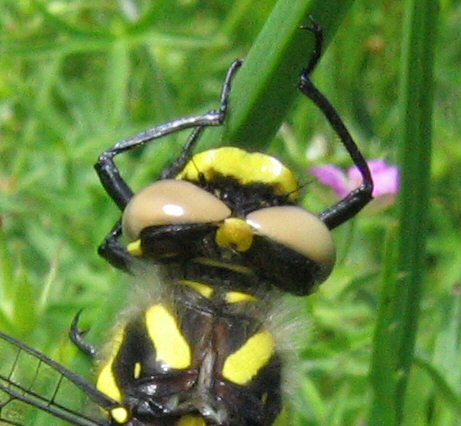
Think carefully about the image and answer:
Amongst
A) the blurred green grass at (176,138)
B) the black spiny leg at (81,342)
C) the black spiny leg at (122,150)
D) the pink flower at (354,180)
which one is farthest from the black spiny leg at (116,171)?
the pink flower at (354,180)

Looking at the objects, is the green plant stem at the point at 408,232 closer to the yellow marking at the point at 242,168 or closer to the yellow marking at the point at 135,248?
the yellow marking at the point at 242,168

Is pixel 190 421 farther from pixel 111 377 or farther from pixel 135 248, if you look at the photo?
pixel 135 248

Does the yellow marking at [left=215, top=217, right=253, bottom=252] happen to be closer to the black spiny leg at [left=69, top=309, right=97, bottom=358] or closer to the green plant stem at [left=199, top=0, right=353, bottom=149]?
the green plant stem at [left=199, top=0, right=353, bottom=149]

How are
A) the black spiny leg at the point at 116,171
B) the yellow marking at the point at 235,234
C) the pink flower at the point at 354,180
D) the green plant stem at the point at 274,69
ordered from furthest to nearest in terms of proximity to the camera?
the pink flower at the point at 354,180 < the black spiny leg at the point at 116,171 < the yellow marking at the point at 235,234 < the green plant stem at the point at 274,69

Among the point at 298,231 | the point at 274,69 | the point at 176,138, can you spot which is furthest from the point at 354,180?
the point at 274,69

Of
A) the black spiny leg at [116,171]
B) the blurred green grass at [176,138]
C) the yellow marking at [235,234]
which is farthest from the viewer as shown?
the blurred green grass at [176,138]

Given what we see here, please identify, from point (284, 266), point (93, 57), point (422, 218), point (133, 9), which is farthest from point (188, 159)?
point (93, 57)

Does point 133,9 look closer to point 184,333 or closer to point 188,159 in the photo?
point 188,159
